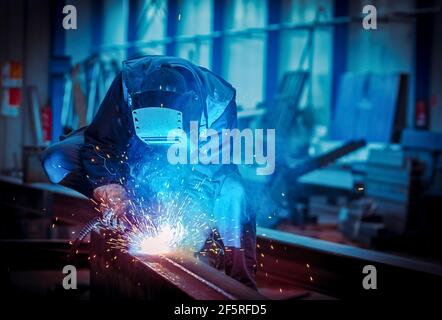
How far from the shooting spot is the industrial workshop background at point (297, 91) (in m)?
4.72

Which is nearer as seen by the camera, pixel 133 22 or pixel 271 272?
pixel 271 272

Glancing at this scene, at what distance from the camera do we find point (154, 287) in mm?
1836

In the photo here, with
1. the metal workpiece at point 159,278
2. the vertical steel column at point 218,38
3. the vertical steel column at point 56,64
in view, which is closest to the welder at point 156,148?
the metal workpiece at point 159,278

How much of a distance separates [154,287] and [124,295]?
25 centimetres

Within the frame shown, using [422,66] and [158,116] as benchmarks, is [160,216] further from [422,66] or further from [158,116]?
[422,66]

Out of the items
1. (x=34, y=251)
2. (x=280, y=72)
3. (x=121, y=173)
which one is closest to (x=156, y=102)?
(x=121, y=173)

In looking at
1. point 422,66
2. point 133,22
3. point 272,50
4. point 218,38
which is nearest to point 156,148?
point 133,22

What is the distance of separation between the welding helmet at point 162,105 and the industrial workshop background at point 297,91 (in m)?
1.63

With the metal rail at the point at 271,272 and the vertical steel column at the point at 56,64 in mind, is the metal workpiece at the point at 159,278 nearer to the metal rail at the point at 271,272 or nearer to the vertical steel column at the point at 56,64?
the metal rail at the point at 271,272

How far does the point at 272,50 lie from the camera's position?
738 centimetres

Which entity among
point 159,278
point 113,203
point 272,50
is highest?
point 272,50

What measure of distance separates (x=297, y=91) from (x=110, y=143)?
404 centimetres
